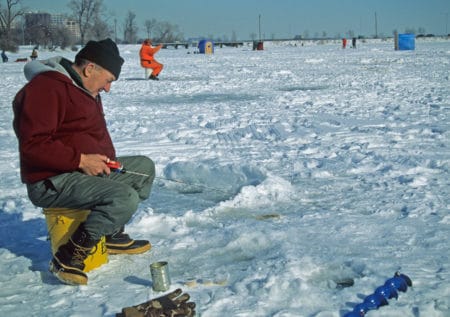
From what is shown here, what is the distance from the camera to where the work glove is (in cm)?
248

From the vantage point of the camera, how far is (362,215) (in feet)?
13.0

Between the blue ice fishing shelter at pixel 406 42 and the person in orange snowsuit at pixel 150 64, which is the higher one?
the blue ice fishing shelter at pixel 406 42

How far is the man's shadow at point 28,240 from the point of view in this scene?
3381 mm

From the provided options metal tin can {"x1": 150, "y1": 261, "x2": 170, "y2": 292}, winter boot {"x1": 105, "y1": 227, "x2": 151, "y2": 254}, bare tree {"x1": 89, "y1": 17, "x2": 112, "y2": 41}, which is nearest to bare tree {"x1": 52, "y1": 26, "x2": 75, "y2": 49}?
bare tree {"x1": 89, "y1": 17, "x2": 112, "y2": 41}

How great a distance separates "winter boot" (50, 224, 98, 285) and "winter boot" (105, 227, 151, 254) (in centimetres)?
37

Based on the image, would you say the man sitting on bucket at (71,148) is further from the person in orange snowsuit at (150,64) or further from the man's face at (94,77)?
the person in orange snowsuit at (150,64)

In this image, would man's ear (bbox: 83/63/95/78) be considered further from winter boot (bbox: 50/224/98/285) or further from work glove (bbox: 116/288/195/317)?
work glove (bbox: 116/288/195/317)

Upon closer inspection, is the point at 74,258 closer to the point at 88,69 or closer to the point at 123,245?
the point at 123,245

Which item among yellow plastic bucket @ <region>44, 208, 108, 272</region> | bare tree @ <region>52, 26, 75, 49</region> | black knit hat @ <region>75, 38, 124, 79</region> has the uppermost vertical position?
bare tree @ <region>52, 26, 75, 49</region>

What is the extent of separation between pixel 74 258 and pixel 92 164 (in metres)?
0.57

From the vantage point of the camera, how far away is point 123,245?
136 inches

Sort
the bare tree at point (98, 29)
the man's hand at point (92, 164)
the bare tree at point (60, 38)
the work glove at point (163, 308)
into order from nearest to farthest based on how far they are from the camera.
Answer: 1. the work glove at point (163, 308)
2. the man's hand at point (92, 164)
3. the bare tree at point (60, 38)
4. the bare tree at point (98, 29)

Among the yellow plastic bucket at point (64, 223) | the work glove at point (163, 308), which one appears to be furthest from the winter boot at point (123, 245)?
the work glove at point (163, 308)

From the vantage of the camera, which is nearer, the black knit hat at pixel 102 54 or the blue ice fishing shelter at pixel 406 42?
the black knit hat at pixel 102 54
